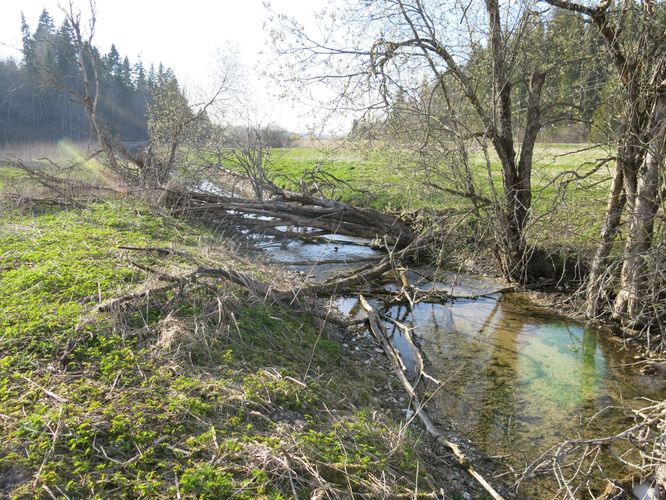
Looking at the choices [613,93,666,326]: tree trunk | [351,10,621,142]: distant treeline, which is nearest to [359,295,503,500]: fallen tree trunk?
[613,93,666,326]: tree trunk

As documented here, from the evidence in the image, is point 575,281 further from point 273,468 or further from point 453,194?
point 273,468

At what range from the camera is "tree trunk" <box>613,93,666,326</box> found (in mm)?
7234

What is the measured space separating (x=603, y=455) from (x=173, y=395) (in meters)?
4.37

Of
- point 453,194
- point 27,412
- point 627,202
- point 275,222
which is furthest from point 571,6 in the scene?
point 27,412

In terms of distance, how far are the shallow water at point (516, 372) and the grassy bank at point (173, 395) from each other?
1198 mm

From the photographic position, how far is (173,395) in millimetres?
3918

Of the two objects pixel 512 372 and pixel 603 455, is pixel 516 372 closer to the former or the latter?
pixel 512 372

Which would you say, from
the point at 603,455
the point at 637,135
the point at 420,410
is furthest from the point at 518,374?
the point at 637,135

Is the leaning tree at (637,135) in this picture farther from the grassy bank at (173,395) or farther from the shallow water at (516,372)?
the grassy bank at (173,395)

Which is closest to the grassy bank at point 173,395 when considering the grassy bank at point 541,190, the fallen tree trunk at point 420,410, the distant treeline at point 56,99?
the fallen tree trunk at point 420,410

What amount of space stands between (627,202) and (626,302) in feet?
5.52

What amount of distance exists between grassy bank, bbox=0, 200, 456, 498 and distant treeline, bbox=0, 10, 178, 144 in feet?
115

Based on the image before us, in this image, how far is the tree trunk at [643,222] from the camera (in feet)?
23.7

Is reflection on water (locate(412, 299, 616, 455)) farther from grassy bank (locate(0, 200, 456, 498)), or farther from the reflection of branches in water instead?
grassy bank (locate(0, 200, 456, 498))
